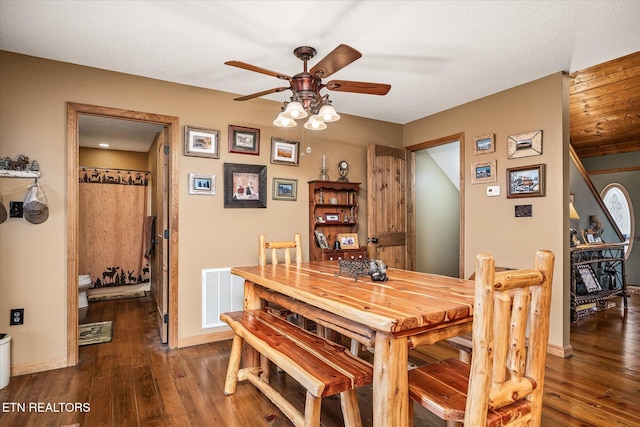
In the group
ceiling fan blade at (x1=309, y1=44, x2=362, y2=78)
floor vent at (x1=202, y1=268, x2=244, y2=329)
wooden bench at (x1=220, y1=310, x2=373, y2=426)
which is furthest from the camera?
floor vent at (x1=202, y1=268, x2=244, y2=329)

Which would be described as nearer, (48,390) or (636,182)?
(48,390)

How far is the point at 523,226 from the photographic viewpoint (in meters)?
3.43

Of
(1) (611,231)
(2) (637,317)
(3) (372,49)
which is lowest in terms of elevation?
(2) (637,317)

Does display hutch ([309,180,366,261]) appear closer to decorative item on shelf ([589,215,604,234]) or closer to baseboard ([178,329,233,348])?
baseboard ([178,329,233,348])

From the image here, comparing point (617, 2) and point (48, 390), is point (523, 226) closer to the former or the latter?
point (617, 2)

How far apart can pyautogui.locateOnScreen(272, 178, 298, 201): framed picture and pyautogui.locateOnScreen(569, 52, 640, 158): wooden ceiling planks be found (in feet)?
9.75

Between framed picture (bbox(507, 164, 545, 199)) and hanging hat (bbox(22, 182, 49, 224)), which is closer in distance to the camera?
hanging hat (bbox(22, 182, 49, 224))

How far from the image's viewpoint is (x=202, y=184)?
3.50m

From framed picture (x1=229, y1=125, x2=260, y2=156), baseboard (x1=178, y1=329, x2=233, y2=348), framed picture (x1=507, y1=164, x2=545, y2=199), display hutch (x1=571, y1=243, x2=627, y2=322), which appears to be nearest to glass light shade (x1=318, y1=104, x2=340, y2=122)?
framed picture (x1=229, y1=125, x2=260, y2=156)

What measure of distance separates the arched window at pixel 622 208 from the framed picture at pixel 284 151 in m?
5.93

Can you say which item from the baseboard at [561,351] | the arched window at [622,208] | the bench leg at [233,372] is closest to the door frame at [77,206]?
the bench leg at [233,372]

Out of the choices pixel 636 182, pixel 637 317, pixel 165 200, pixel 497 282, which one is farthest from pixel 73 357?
pixel 636 182

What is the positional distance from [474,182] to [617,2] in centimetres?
200

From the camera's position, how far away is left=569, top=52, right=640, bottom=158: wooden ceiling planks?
3754 millimetres
